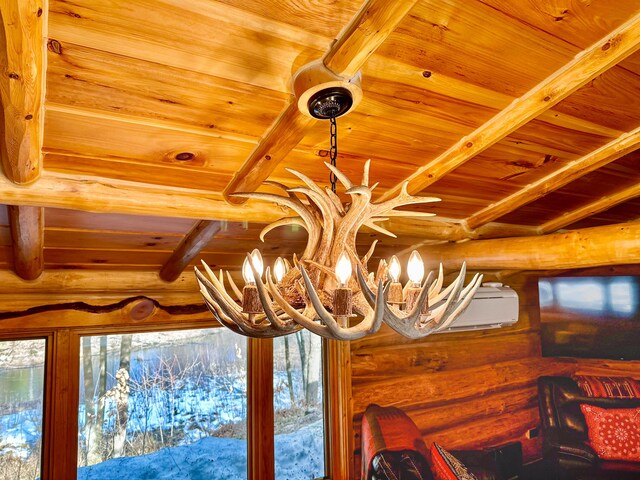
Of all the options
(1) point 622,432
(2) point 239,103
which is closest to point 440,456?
(1) point 622,432

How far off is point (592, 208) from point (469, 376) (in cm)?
184

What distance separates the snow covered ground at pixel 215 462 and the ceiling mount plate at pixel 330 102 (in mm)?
2534

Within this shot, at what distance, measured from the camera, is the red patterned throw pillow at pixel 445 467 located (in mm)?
3355

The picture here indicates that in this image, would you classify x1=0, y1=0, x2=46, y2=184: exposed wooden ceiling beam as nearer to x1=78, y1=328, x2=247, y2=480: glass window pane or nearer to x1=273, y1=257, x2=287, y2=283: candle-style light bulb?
x1=273, y1=257, x2=287, y2=283: candle-style light bulb

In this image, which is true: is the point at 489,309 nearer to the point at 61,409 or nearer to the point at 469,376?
the point at 469,376

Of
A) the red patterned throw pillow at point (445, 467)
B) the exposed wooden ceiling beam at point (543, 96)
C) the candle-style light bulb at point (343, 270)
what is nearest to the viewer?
the candle-style light bulb at point (343, 270)

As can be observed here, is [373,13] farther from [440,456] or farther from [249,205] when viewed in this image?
Result: [440,456]

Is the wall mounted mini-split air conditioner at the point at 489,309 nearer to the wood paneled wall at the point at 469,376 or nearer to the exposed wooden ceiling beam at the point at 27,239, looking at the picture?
the wood paneled wall at the point at 469,376

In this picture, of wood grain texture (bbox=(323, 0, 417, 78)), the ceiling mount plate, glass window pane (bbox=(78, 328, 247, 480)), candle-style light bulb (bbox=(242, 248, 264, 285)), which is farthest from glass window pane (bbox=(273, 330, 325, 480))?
wood grain texture (bbox=(323, 0, 417, 78))

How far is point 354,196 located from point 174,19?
635mm

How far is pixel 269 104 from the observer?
1.37 metres

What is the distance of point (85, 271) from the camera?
2508 millimetres

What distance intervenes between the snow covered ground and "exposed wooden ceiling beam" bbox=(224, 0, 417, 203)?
7.46ft

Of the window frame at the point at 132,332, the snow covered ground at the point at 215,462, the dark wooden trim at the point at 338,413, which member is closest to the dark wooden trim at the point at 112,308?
the window frame at the point at 132,332
